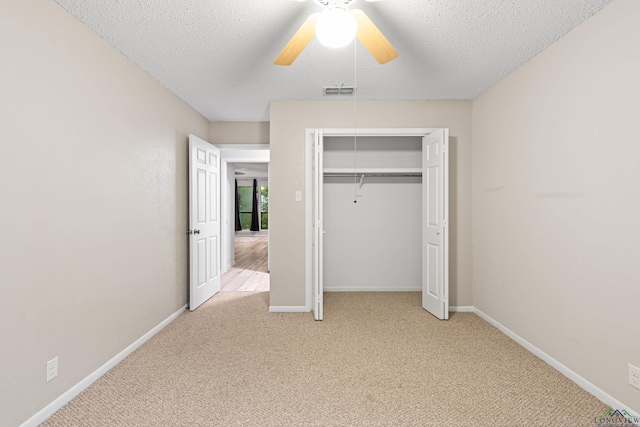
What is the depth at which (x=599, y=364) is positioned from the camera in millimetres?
2006

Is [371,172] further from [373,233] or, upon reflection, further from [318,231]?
[318,231]

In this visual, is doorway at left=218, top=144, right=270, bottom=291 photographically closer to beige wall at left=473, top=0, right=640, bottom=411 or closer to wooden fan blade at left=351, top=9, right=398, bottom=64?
wooden fan blade at left=351, top=9, right=398, bottom=64

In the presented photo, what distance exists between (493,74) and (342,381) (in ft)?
9.75

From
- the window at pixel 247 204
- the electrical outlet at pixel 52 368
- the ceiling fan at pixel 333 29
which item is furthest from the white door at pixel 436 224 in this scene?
the window at pixel 247 204

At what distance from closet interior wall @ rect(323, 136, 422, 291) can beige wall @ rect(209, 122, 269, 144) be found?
1.12 m

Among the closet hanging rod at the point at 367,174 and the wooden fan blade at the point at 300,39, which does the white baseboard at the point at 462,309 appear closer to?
the closet hanging rod at the point at 367,174

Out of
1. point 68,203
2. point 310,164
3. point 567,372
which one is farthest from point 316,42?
point 567,372

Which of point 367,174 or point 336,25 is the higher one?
point 336,25

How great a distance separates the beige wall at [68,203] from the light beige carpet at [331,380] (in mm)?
340

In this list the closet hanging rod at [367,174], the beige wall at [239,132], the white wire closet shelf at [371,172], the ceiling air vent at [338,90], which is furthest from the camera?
the beige wall at [239,132]

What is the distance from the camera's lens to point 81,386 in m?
2.07

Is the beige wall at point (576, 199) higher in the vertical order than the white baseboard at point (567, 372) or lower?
higher

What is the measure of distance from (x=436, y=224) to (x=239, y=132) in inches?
115

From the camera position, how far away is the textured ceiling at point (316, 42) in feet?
6.51
